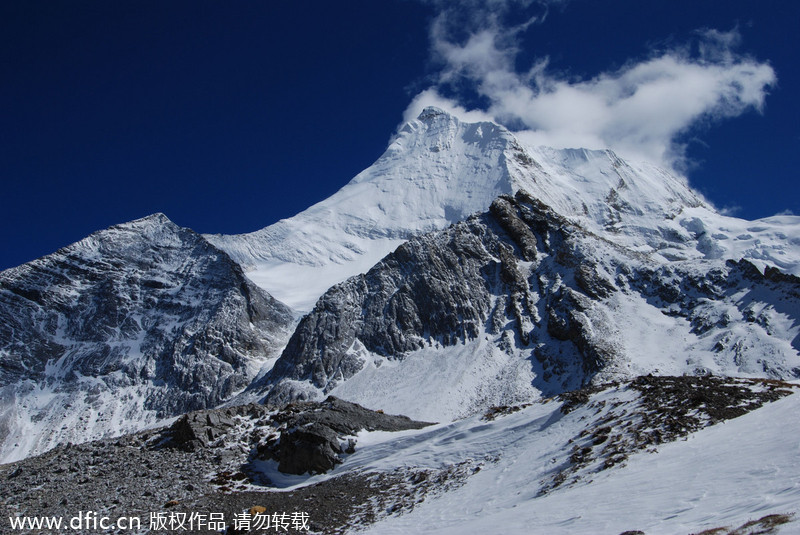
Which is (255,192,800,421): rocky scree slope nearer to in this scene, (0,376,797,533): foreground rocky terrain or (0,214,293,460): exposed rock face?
(0,214,293,460): exposed rock face

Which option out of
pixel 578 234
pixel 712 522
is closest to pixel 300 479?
pixel 712 522

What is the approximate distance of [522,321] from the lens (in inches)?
4988

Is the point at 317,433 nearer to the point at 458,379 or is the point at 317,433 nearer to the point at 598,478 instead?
the point at 598,478

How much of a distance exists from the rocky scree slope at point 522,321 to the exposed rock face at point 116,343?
2546 cm

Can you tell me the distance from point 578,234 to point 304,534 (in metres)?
130

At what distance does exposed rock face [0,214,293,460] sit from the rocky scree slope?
25.5 meters

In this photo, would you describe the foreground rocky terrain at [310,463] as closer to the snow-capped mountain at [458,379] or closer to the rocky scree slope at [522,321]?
the snow-capped mountain at [458,379]

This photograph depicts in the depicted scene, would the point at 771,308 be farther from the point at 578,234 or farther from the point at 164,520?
the point at 164,520

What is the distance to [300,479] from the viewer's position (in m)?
37.4

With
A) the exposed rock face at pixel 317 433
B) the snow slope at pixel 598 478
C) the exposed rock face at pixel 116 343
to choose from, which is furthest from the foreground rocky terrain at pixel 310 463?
the exposed rock face at pixel 116 343

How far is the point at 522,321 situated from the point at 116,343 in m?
117

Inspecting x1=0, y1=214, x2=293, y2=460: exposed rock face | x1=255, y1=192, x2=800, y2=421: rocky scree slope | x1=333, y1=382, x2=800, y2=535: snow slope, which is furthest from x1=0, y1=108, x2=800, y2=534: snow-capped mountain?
x1=0, y1=214, x2=293, y2=460: exposed rock face

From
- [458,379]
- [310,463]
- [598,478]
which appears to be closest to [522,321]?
[458,379]

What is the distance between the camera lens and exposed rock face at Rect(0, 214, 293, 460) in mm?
144500
